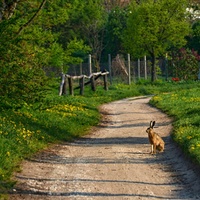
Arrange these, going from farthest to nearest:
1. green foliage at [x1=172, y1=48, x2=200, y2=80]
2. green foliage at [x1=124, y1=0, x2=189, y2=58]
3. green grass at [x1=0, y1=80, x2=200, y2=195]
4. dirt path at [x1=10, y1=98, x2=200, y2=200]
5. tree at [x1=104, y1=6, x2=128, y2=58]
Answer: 1. tree at [x1=104, y1=6, x2=128, y2=58]
2. green foliage at [x1=172, y1=48, x2=200, y2=80]
3. green foliage at [x1=124, y1=0, x2=189, y2=58]
4. green grass at [x1=0, y1=80, x2=200, y2=195]
5. dirt path at [x1=10, y1=98, x2=200, y2=200]

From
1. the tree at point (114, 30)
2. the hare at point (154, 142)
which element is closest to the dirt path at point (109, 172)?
the hare at point (154, 142)

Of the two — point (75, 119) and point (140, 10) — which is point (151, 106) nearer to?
point (75, 119)

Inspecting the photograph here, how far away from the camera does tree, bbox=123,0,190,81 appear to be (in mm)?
43750

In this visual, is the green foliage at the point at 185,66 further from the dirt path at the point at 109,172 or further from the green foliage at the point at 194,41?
the dirt path at the point at 109,172

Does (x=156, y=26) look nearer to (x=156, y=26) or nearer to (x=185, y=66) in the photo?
(x=156, y=26)

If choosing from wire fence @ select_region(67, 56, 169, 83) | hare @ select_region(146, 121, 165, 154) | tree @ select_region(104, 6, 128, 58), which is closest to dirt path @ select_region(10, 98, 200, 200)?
hare @ select_region(146, 121, 165, 154)

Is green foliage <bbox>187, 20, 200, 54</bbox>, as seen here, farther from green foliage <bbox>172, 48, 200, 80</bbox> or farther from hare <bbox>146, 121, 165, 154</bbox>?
hare <bbox>146, 121, 165, 154</bbox>

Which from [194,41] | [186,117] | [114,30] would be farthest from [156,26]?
[186,117]

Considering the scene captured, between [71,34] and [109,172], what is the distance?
42.7 m

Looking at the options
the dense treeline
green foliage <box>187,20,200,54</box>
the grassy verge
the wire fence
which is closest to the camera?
the grassy verge

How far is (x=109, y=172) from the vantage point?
13430 millimetres

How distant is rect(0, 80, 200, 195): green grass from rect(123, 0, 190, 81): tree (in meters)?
11.9

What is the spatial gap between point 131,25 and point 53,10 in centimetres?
1767

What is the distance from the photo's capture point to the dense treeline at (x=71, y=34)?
56.7 feet
